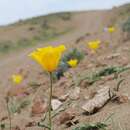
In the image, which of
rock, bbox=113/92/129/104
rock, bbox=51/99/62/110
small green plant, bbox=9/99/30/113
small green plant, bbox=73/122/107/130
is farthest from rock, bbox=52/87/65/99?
small green plant, bbox=73/122/107/130

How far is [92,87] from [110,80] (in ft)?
0.78

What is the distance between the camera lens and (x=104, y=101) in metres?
4.84

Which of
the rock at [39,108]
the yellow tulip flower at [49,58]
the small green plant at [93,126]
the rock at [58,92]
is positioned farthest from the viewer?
the rock at [58,92]

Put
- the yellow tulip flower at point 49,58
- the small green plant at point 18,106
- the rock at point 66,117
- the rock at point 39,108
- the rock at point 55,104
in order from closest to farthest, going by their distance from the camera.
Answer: the yellow tulip flower at point 49,58, the rock at point 66,117, the rock at point 55,104, the rock at point 39,108, the small green plant at point 18,106

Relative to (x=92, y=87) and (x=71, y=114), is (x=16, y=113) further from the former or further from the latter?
(x=71, y=114)

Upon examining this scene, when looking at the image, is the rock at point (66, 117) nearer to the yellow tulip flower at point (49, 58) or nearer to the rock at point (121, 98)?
the rock at point (121, 98)

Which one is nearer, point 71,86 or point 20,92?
point 71,86

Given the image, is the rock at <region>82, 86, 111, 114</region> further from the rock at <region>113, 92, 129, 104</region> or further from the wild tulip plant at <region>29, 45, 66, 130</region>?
the wild tulip plant at <region>29, 45, 66, 130</region>

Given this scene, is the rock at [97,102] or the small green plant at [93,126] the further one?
the rock at [97,102]

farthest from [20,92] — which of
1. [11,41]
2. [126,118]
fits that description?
[11,41]

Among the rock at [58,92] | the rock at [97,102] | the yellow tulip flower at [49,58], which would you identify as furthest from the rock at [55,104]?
the yellow tulip flower at [49,58]

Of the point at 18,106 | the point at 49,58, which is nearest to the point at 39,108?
the point at 18,106

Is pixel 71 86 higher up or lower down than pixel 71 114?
lower down

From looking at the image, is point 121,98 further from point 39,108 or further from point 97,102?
point 39,108
